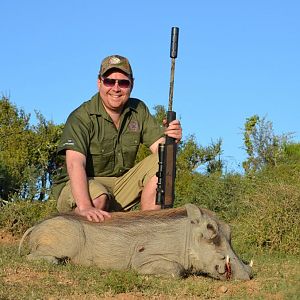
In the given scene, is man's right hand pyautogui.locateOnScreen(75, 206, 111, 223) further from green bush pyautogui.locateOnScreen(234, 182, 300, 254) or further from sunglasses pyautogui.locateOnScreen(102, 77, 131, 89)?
green bush pyautogui.locateOnScreen(234, 182, 300, 254)

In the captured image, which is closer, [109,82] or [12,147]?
[109,82]

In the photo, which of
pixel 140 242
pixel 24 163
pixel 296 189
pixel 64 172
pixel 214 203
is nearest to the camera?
pixel 140 242

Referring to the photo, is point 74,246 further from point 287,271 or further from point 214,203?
point 214,203

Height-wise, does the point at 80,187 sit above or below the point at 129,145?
below

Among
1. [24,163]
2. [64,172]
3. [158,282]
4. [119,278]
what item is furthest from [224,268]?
[24,163]

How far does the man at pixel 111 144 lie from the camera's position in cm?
776

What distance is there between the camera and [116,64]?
8.05 m

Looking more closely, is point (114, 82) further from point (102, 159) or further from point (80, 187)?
point (80, 187)

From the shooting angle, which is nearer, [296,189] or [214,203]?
[296,189]

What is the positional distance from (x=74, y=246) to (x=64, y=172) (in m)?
1.51

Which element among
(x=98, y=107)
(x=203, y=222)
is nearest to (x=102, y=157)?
(x=98, y=107)

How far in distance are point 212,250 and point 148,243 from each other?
0.58 m

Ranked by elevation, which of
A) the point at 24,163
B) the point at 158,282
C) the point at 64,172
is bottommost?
the point at 158,282

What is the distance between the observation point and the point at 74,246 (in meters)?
Result: 6.98
